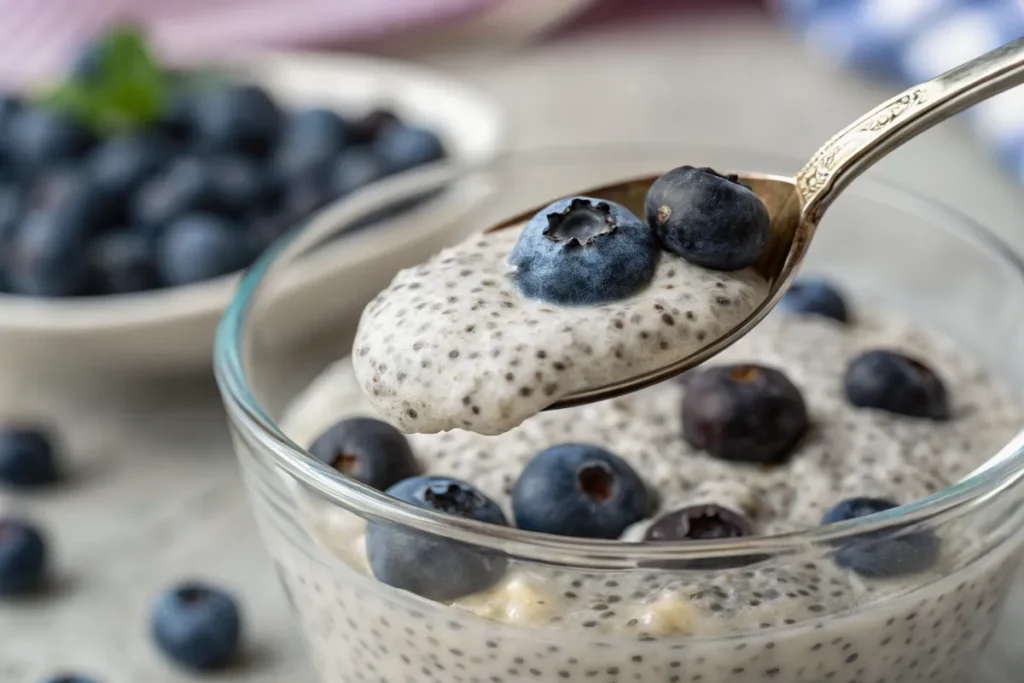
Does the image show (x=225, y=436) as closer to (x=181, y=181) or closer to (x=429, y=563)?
(x=181, y=181)

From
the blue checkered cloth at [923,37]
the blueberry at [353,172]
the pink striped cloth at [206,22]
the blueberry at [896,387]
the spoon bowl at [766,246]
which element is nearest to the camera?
the spoon bowl at [766,246]

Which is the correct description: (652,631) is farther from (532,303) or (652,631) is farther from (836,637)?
(532,303)

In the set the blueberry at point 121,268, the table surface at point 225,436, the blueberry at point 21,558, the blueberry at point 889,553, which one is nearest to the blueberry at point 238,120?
the blueberry at point 121,268

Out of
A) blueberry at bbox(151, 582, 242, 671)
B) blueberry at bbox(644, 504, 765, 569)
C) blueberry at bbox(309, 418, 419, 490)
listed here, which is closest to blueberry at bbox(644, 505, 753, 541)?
blueberry at bbox(644, 504, 765, 569)

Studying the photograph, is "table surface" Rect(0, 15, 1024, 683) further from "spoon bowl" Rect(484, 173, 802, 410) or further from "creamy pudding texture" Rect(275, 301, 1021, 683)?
"spoon bowl" Rect(484, 173, 802, 410)

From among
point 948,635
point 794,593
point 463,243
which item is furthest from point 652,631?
point 463,243

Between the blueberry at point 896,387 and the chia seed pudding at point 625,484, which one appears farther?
the blueberry at point 896,387

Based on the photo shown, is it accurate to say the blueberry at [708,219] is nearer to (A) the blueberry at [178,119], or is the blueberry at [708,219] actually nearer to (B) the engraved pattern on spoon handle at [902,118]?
(B) the engraved pattern on spoon handle at [902,118]

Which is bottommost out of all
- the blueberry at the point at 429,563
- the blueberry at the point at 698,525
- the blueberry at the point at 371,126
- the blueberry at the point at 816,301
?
the blueberry at the point at 371,126
